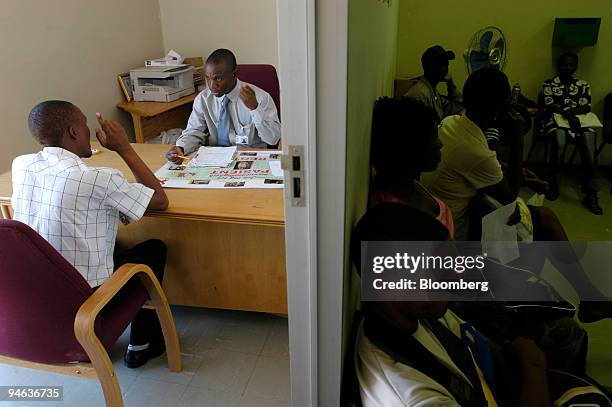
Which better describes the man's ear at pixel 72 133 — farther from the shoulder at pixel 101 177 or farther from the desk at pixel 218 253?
the desk at pixel 218 253

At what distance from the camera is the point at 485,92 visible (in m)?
1.73

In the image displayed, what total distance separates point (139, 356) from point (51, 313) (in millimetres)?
658

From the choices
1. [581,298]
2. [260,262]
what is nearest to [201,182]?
[260,262]

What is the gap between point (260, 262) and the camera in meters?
1.84

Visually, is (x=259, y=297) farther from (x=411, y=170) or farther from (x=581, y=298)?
(x=581, y=298)

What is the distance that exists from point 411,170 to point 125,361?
4.51 ft

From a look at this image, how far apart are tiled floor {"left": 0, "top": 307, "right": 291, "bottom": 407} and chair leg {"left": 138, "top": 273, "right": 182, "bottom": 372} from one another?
6 cm

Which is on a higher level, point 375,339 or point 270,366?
point 375,339

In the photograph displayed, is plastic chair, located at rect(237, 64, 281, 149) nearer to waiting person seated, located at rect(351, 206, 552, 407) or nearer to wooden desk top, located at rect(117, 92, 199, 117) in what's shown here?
wooden desk top, located at rect(117, 92, 199, 117)

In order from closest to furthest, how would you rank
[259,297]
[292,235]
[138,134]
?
[292,235] < [259,297] < [138,134]

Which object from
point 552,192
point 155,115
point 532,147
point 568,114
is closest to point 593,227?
point 552,192

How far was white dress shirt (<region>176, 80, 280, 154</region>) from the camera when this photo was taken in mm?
2414

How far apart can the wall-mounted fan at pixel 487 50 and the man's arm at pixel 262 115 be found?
1863 millimetres

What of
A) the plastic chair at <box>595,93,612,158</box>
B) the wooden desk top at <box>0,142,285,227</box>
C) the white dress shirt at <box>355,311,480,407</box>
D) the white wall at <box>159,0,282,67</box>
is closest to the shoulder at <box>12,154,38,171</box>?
the wooden desk top at <box>0,142,285,227</box>
